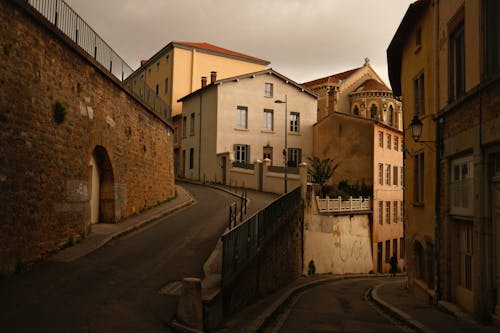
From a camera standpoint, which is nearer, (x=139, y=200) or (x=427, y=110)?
(x=427, y=110)

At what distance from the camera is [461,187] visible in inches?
437

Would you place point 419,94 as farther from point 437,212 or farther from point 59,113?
point 59,113

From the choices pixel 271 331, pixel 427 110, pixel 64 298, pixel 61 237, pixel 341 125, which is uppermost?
pixel 341 125

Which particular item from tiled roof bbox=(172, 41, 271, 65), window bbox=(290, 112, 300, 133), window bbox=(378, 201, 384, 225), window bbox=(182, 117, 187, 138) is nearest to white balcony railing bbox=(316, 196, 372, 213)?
window bbox=(378, 201, 384, 225)

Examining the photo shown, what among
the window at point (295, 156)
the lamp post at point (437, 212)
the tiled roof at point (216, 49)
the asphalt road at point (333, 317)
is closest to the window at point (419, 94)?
the lamp post at point (437, 212)

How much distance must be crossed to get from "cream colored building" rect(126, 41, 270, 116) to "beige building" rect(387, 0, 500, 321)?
35.7 m

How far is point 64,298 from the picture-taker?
8805 mm

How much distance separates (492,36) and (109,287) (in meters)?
8.81

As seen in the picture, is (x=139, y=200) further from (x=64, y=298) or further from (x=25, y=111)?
(x=64, y=298)

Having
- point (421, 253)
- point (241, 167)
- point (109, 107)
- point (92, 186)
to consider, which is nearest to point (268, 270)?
point (421, 253)

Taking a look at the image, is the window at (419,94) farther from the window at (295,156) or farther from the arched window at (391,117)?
the arched window at (391,117)

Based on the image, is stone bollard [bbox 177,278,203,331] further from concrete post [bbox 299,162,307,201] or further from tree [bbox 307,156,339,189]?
tree [bbox 307,156,339,189]

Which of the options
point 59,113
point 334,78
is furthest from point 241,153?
point 59,113

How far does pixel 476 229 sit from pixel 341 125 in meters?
29.2
